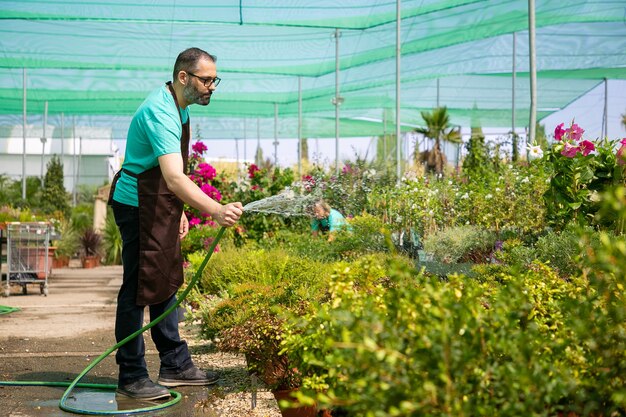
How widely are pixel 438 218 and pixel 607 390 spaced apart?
5416 millimetres

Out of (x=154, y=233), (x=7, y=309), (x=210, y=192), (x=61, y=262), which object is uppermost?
(x=210, y=192)

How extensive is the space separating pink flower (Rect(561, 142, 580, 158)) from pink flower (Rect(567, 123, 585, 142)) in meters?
0.08

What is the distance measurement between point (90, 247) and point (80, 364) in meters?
11.8

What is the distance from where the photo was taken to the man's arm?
12.5ft

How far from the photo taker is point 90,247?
54.7 feet

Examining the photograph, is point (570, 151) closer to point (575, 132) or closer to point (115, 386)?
point (575, 132)

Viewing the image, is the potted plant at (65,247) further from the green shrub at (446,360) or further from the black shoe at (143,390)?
the green shrub at (446,360)

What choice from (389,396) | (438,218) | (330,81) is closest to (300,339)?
(389,396)

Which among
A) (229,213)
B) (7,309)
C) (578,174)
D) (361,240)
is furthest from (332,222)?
(229,213)

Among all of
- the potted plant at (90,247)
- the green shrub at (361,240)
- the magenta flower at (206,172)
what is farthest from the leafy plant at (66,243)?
the green shrub at (361,240)

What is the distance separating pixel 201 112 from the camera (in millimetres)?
21266

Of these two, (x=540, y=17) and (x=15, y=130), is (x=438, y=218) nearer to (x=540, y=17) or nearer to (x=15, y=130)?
(x=540, y=17)

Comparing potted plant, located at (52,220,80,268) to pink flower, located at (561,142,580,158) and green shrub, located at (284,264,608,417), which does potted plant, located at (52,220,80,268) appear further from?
green shrub, located at (284,264,608,417)

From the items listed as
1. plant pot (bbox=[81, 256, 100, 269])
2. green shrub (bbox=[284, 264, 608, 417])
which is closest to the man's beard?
green shrub (bbox=[284, 264, 608, 417])
